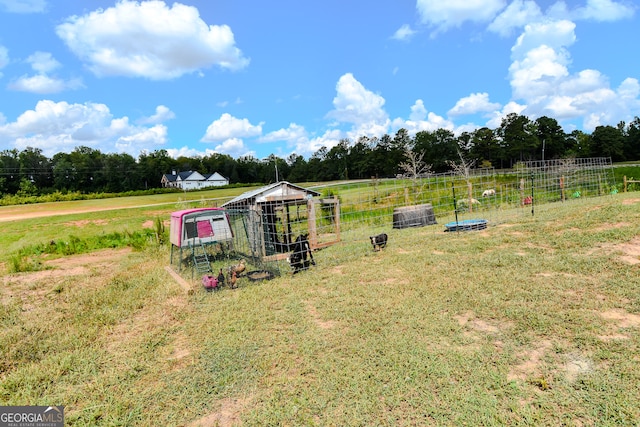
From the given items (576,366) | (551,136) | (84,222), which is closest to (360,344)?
(576,366)

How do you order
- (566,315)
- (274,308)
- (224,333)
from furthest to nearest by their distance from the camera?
(274,308), (224,333), (566,315)

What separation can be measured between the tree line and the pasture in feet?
162

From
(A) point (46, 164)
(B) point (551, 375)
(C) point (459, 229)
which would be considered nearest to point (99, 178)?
(A) point (46, 164)

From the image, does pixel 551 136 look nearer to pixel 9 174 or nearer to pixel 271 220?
pixel 271 220

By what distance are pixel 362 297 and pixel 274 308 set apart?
1421 millimetres

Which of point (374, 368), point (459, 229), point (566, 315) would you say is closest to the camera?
point (374, 368)

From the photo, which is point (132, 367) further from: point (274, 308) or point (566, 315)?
point (566, 315)

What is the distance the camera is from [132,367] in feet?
12.0

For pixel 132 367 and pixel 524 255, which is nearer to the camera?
pixel 132 367

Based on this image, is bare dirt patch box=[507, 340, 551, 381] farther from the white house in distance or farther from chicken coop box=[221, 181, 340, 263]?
the white house in distance

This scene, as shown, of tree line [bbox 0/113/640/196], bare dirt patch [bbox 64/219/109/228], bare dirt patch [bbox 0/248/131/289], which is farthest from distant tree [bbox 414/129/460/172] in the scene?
bare dirt patch [bbox 0/248/131/289]

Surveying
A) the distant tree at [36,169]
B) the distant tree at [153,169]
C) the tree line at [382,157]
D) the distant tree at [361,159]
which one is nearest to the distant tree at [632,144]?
the tree line at [382,157]

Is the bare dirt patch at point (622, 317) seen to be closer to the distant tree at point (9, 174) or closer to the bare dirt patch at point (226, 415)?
the bare dirt patch at point (226, 415)

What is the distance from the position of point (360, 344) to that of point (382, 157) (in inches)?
2477
